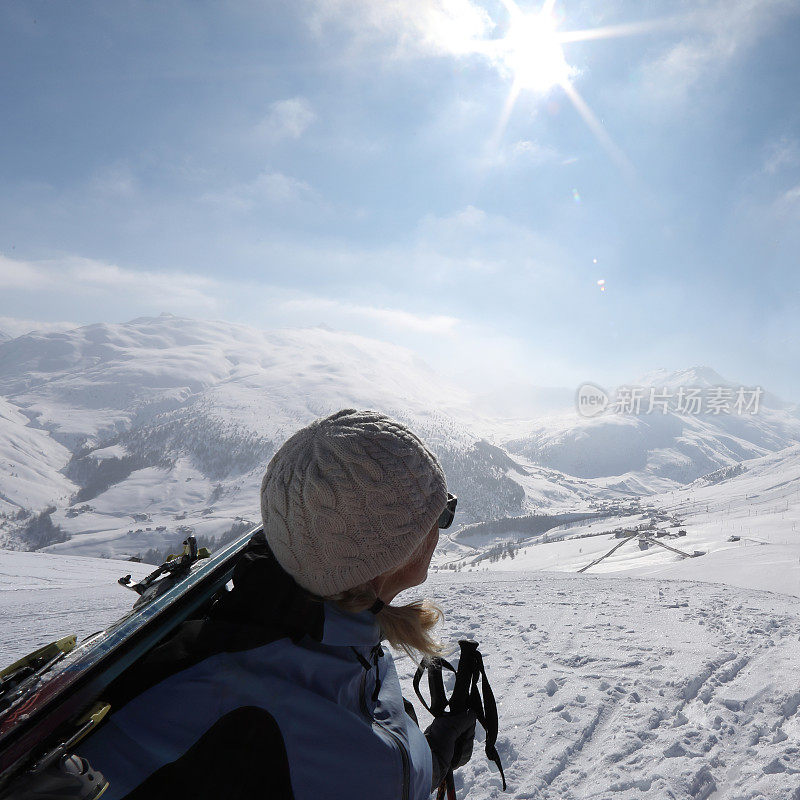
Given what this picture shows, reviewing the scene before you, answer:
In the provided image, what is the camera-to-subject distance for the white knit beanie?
6.07ft

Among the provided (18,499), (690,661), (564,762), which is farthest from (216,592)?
(18,499)

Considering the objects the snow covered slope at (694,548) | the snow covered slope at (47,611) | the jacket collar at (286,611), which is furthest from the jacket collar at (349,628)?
the snow covered slope at (694,548)

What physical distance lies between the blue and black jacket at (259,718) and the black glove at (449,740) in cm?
59

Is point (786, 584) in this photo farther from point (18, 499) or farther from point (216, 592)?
point (18, 499)

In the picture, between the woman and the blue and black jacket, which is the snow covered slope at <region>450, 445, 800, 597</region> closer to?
the woman

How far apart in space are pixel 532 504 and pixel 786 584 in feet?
572

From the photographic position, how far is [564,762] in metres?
4.49

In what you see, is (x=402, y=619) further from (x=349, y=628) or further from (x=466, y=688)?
(x=466, y=688)

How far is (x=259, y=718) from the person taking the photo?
4.58ft

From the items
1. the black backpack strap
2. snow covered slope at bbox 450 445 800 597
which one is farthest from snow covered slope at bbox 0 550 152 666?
snow covered slope at bbox 450 445 800 597

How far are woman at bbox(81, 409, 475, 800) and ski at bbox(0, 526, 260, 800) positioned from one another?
0.30 ft

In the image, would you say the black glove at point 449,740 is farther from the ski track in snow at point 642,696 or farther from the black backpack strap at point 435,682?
the ski track in snow at point 642,696

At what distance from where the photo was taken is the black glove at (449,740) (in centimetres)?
233

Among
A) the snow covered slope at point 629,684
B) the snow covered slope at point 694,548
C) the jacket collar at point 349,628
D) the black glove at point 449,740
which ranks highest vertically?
the jacket collar at point 349,628
